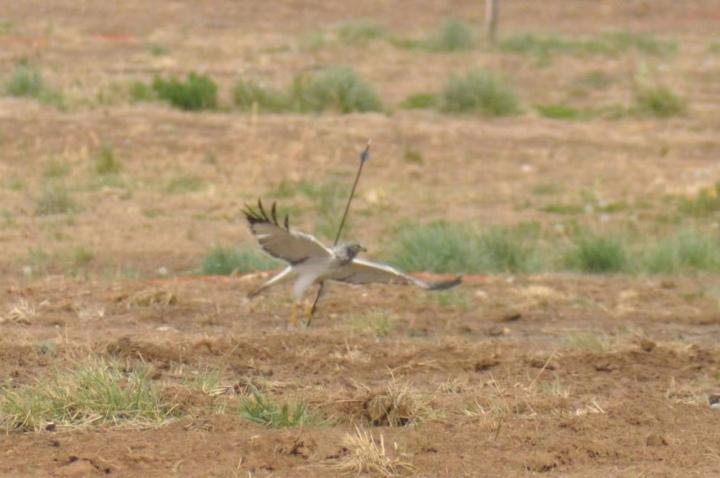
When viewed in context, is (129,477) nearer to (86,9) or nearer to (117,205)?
(117,205)

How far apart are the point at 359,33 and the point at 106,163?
1910 cm

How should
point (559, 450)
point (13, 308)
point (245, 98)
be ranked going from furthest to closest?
point (245, 98) < point (13, 308) < point (559, 450)

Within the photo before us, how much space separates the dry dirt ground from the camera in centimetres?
695

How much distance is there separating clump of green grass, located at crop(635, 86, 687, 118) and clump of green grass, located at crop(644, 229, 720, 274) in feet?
35.9

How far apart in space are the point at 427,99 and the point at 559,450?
60.0 feet

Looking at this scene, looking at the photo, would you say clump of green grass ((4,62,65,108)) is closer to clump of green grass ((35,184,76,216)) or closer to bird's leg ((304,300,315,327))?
clump of green grass ((35,184,76,216))

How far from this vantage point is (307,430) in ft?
23.0

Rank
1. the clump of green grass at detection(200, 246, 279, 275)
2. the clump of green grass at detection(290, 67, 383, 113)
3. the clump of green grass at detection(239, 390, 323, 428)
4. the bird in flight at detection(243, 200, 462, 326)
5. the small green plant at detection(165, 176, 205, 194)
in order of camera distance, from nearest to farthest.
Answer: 1. the clump of green grass at detection(239, 390, 323, 428)
2. the bird in flight at detection(243, 200, 462, 326)
3. the clump of green grass at detection(200, 246, 279, 275)
4. the small green plant at detection(165, 176, 205, 194)
5. the clump of green grass at detection(290, 67, 383, 113)

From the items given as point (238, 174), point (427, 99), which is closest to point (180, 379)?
point (238, 174)

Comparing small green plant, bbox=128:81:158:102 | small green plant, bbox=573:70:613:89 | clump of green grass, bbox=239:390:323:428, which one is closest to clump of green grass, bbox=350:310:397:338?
clump of green grass, bbox=239:390:323:428

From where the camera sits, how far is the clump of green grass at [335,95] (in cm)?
2352

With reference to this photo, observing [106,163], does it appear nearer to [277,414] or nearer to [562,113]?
[562,113]

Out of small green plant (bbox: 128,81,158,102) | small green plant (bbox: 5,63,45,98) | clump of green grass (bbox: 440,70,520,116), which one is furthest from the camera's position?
clump of green grass (bbox: 440,70,520,116)

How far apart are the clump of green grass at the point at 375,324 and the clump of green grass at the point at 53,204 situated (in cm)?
637
